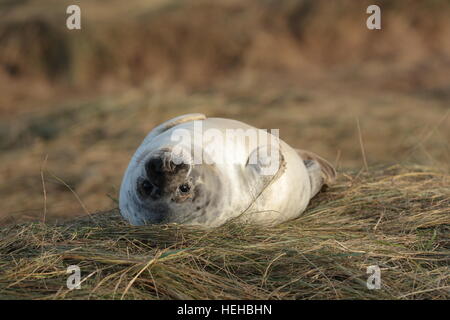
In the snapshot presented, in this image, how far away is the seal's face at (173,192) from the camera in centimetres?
293

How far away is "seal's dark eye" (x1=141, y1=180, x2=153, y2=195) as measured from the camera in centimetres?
300

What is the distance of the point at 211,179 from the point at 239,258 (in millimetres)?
453

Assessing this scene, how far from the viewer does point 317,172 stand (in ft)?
13.3

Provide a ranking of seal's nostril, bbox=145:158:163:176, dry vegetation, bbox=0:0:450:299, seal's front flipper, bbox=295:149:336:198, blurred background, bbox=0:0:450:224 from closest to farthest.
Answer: dry vegetation, bbox=0:0:450:299 → seal's nostril, bbox=145:158:163:176 → seal's front flipper, bbox=295:149:336:198 → blurred background, bbox=0:0:450:224

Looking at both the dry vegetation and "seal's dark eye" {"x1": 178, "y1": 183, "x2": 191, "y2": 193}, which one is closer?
the dry vegetation

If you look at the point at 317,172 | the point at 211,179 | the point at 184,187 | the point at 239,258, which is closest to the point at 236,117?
the point at 317,172

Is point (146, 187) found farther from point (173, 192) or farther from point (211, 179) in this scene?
point (211, 179)

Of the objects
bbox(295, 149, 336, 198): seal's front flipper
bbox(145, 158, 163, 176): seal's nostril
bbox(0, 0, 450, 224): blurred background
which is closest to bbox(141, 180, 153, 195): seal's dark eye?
bbox(145, 158, 163, 176): seal's nostril

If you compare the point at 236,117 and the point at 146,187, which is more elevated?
the point at 146,187

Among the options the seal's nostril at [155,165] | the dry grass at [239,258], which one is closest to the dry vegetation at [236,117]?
the dry grass at [239,258]

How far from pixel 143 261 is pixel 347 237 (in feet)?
3.88

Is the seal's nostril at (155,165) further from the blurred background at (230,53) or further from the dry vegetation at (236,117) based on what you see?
the blurred background at (230,53)

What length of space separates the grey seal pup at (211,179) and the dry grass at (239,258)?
0.30 ft

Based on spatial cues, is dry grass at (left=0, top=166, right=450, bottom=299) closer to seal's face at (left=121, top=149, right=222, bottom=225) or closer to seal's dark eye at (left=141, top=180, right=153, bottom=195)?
seal's face at (left=121, top=149, right=222, bottom=225)
